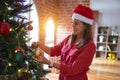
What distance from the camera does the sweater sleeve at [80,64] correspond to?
1436 millimetres

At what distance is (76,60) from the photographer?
1.46 m

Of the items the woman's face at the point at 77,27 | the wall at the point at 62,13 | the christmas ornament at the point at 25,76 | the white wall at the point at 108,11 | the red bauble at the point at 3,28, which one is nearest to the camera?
the red bauble at the point at 3,28

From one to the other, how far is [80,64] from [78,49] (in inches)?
6.1

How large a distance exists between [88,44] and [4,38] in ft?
2.35

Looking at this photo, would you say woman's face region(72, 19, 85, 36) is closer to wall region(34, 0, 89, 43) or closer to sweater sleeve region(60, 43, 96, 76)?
sweater sleeve region(60, 43, 96, 76)

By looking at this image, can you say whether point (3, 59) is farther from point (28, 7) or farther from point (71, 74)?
point (71, 74)

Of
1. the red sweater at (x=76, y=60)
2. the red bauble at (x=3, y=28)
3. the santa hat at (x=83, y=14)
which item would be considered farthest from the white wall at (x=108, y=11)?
the red bauble at (x=3, y=28)

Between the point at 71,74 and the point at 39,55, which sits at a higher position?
the point at 39,55

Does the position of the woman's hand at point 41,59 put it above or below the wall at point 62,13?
below

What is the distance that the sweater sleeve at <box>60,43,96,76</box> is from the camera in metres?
1.44

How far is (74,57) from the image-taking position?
5.08 feet

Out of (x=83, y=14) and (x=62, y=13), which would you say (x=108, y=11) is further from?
(x=83, y=14)

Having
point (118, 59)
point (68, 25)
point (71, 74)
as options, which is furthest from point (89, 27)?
point (118, 59)

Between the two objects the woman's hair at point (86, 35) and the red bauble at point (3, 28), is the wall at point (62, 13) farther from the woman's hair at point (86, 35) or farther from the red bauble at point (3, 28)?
the red bauble at point (3, 28)
